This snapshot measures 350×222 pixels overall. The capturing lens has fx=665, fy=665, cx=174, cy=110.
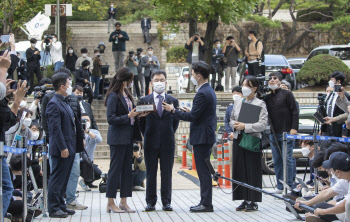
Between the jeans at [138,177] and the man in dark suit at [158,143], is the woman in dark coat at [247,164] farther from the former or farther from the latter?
the jeans at [138,177]

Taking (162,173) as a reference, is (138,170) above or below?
below

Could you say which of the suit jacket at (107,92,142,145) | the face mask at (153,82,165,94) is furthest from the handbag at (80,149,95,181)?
the face mask at (153,82,165,94)

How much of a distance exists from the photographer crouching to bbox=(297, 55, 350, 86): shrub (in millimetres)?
9533

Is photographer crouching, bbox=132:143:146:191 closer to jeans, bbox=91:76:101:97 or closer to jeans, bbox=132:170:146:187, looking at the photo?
jeans, bbox=132:170:146:187

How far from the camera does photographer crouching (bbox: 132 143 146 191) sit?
526 inches

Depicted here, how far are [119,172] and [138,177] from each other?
3.37m

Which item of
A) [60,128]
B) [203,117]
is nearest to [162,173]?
[203,117]

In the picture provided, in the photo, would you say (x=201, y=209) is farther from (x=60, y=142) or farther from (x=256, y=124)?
(x=60, y=142)

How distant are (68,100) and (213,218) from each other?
2868 millimetres

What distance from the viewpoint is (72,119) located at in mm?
10023

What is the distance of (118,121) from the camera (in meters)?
10.0

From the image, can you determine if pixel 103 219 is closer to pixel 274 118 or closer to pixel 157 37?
pixel 274 118

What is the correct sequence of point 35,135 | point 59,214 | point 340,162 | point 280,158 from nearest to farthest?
1. point 340,162
2. point 59,214
3. point 280,158
4. point 35,135

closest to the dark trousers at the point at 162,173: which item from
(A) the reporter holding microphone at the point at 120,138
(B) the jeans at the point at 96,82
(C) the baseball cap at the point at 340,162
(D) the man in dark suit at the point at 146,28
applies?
A: (A) the reporter holding microphone at the point at 120,138
